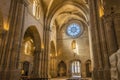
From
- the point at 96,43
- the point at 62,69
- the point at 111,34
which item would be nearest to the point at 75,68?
the point at 62,69

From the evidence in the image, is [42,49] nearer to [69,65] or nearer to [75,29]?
[69,65]

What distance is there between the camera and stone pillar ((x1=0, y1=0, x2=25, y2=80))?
8.60m

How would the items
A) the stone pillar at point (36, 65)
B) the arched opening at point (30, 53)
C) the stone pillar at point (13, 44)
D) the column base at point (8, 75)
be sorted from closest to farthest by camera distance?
the column base at point (8, 75), the stone pillar at point (13, 44), the stone pillar at point (36, 65), the arched opening at point (30, 53)

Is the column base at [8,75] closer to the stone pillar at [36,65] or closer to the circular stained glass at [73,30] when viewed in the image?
the stone pillar at [36,65]

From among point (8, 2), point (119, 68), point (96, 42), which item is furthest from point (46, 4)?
point (119, 68)

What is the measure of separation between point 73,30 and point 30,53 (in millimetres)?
10464

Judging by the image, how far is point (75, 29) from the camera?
24.7 meters

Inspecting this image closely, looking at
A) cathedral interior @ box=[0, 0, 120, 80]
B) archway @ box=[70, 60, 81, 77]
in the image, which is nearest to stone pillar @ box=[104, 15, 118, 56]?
cathedral interior @ box=[0, 0, 120, 80]

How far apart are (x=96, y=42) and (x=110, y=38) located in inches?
74.3

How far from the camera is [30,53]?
18.8 m

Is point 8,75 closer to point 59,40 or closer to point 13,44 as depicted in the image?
point 13,44

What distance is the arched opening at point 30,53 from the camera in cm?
1502

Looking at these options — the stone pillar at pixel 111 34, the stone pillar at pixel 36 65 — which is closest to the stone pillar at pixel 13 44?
the stone pillar at pixel 36 65

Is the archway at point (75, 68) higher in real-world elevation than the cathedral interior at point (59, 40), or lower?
lower
